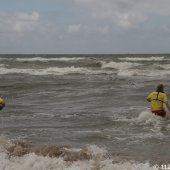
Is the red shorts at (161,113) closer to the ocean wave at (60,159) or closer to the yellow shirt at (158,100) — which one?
the yellow shirt at (158,100)

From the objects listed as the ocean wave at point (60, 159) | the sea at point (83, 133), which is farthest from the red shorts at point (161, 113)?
the ocean wave at point (60, 159)

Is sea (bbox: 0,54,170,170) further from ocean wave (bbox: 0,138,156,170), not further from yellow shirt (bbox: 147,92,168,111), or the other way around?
yellow shirt (bbox: 147,92,168,111)

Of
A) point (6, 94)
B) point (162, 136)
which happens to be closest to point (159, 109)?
point (162, 136)

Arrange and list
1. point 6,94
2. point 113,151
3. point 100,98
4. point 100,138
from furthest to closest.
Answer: point 6,94
point 100,98
point 100,138
point 113,151

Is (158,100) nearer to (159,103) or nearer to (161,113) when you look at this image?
(159,103)

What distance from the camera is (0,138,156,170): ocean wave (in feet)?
26.2

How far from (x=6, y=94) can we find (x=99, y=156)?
567 inches

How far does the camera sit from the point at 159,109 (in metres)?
13.3

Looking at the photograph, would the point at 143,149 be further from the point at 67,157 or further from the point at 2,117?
the point at 2,117

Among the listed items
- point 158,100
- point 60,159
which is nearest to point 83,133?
point 158,100

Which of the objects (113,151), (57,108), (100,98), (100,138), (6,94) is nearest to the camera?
(113,151)

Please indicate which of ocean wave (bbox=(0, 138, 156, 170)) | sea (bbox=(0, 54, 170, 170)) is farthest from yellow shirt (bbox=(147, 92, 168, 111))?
ocean wave (bbox=(0, 138, 156, 170))

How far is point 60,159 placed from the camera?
8.38m

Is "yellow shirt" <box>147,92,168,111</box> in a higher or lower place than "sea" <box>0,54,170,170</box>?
higher
